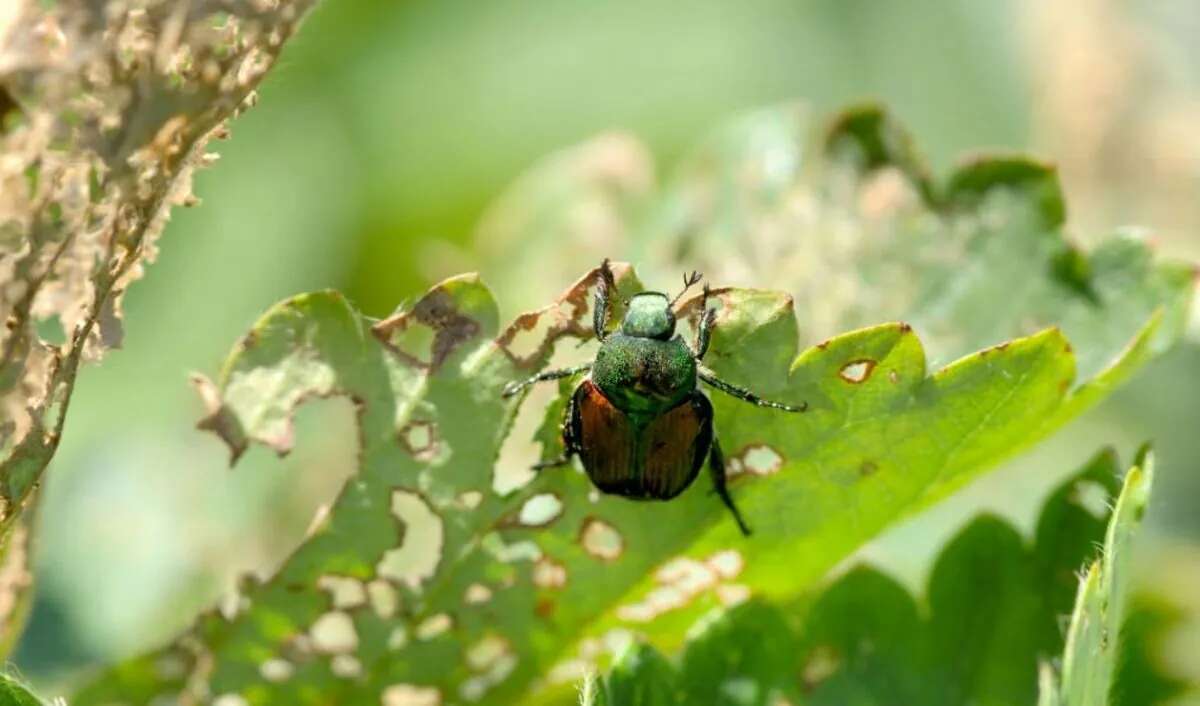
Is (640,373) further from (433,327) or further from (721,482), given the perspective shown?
(433,327)

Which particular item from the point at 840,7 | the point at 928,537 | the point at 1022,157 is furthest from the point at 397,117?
the point at 1022,157

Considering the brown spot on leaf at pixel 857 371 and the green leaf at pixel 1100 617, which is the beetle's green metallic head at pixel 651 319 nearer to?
the brown spot on leaf at pixel 857 371

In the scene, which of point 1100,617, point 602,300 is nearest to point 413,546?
point 602,300

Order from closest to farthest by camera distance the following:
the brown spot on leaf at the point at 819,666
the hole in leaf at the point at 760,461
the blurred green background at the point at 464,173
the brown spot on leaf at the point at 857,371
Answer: the brown spot on leaf at the point at 857,371 < the hole in leaf at the point at 760,461 < the brown spot on leaf at the point at 819,666 < the blurred green background at the point at 464,173

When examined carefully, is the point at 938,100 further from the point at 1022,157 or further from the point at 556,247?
the point at 1022,157

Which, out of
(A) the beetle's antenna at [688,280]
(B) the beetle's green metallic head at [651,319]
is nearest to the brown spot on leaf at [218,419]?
(B) the beetle's green metallic head at [651,319]

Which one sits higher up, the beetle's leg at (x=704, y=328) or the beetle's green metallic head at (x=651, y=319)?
the beetle's green metallic head at (x=651, y=319)

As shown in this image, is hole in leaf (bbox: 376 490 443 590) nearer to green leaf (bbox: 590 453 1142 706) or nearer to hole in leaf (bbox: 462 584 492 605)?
hole in leaf (bbox: 462 584 492 605)
